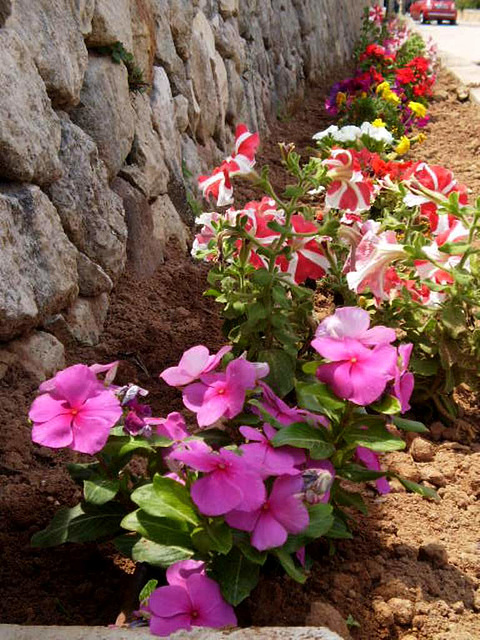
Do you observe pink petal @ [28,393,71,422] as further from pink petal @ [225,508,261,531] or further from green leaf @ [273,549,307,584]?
green leaf @ [273,549,307,584]

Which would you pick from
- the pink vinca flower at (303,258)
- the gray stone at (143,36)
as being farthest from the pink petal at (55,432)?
the gray stone at (143,36)

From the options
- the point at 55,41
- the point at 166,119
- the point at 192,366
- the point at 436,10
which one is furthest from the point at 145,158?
the point at 436,10

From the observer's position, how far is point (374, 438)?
1.65 metres

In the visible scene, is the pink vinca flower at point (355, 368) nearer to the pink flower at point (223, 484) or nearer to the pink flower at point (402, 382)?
the pink flower at point (402, 382)

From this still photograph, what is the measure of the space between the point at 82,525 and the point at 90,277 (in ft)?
4.59

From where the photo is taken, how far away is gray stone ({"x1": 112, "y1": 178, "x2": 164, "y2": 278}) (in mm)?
3305

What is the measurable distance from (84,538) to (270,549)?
434 millimetres

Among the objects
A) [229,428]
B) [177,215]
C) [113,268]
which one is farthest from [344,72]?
[229,428]

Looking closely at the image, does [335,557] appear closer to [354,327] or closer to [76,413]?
[354,327]

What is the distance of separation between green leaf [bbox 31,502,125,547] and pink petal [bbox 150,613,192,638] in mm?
334

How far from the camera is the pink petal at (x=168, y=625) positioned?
54.3 inches

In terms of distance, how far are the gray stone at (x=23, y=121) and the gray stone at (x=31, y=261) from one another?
7 cm

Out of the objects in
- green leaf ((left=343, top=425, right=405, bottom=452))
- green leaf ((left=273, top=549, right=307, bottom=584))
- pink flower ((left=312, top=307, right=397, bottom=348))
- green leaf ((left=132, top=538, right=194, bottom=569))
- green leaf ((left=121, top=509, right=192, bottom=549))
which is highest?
pink flower ((left=312, top=307, right=397, bottom=348))

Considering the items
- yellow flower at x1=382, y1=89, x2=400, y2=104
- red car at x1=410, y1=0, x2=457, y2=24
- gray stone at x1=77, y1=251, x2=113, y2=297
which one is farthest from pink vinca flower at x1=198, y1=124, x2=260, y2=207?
red car at x1=410, y1=0, x2=457, y2=24
